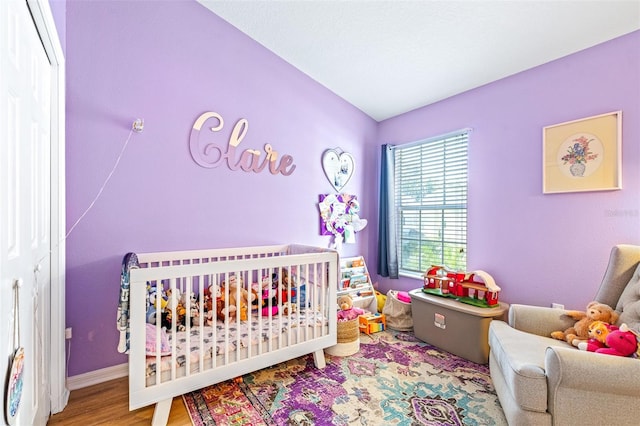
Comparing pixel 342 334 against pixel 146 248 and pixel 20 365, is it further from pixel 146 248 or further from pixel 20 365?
pixel 20 365

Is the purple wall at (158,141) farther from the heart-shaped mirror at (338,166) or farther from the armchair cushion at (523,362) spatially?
the armchair cushion at (523,362)

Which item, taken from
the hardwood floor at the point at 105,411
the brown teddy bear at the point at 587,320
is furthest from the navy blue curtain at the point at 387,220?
the hardwood floor at the point at 105,411

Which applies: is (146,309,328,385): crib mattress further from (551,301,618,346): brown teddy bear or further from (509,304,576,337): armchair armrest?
(551,301,618,346): brown teddy bear

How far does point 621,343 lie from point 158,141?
2877mm

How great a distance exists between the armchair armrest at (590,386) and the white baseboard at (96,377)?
8.04ft

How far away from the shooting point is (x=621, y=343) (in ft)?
4.44

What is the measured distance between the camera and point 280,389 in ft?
5.93

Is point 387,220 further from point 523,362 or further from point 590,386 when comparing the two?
point 590,386

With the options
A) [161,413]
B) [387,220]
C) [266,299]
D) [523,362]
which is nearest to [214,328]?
[161,413]

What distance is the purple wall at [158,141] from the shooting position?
1.86m

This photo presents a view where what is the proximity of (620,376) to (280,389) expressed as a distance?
163 centimetres

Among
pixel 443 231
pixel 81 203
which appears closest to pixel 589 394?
pixel 443 231

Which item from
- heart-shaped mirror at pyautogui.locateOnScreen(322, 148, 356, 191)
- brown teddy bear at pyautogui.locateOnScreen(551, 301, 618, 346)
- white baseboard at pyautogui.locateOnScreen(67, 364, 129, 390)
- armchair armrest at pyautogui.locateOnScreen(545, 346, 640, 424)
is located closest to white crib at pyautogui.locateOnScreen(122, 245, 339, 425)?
white baseboard at pyautogui.locateOnScreen(67, 364, 129, 390)

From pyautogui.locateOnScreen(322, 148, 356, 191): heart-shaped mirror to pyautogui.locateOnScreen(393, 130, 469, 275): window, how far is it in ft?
1.80
